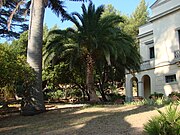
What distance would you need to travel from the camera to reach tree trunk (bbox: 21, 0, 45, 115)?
14922 millimetres

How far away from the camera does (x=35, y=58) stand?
50.5ft

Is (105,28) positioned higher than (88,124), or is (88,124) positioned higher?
(105,28)

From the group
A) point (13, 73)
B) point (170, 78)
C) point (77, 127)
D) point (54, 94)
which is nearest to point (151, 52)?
point (170, 78)

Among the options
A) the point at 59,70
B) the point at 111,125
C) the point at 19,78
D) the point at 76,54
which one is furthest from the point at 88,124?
the point at 59,70

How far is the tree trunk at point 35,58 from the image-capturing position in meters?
14.9

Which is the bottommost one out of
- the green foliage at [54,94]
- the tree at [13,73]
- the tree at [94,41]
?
the green foliage at [54,94]

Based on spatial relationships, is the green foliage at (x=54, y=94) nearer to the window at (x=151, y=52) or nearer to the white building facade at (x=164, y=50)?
the white building facade at (x=164, y=50)

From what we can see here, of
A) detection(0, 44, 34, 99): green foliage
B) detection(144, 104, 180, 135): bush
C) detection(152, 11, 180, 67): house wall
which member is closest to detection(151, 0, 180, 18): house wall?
detection(152, 11, 180, 67): house wall

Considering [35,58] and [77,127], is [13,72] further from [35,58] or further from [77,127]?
[77,127]

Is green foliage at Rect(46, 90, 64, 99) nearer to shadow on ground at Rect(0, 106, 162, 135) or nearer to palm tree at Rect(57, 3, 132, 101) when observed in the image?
palm tree at Rect(57, 3, 132, 101)

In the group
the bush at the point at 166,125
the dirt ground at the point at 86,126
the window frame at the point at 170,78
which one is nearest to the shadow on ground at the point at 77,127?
the dirt ground at the point at 86,126

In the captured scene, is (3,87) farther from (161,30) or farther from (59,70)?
(161,30)

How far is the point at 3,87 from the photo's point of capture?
14.4m

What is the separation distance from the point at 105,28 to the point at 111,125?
10.0 m
